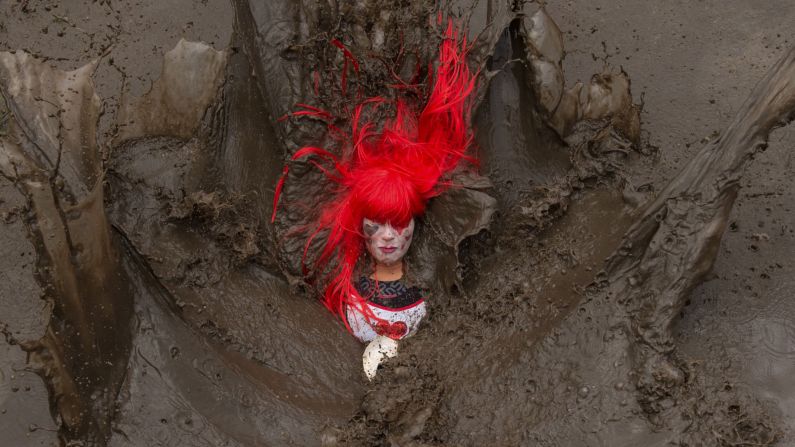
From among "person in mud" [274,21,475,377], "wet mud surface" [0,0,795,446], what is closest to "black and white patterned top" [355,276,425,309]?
"person in mud" [274,21,475,377]

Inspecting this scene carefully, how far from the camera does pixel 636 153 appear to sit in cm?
456

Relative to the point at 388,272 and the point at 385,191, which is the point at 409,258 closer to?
the point at 388,272

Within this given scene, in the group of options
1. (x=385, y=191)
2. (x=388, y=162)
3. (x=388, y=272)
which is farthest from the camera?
(x=388, y=272)

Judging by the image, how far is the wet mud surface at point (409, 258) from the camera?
360 centimetres

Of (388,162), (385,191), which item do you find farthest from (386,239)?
(388,162)

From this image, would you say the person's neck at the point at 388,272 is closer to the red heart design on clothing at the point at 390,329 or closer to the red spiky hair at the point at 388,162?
the red spiky hair at the point at 388,162

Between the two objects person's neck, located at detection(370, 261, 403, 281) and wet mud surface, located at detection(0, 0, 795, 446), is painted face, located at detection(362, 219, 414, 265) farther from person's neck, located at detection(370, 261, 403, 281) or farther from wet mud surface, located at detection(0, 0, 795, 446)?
wet mud surface, located at detection(0, 0, 795, 446)

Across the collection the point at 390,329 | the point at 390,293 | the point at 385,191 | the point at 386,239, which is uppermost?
the point at 385,191

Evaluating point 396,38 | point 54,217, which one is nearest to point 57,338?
point 54,217

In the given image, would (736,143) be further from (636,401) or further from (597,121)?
(636,401)

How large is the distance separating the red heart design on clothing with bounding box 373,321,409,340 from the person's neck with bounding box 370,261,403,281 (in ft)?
0.84

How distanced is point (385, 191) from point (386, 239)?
0.85 feet

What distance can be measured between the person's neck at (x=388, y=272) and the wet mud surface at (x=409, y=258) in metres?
0.12

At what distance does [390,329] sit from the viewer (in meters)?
4.18
